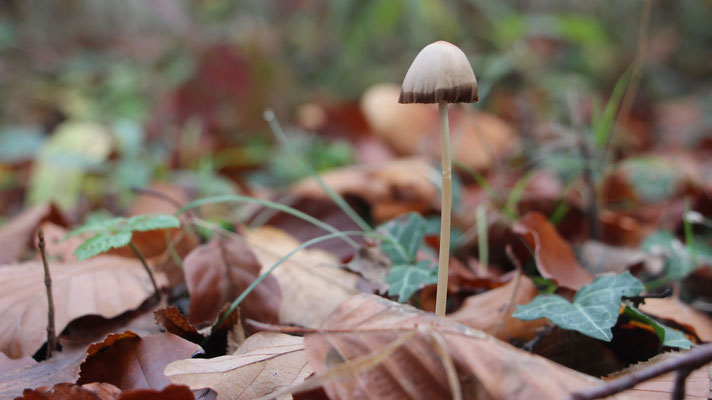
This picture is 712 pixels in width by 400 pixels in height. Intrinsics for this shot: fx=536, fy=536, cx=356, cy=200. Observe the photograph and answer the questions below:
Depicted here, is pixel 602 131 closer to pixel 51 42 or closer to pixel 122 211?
pixel 122 211

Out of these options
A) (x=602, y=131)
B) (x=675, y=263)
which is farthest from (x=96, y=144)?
(x=675, y=263)

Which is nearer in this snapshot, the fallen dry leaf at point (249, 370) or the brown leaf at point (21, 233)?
the fallen dry leaf at point (249, 370)

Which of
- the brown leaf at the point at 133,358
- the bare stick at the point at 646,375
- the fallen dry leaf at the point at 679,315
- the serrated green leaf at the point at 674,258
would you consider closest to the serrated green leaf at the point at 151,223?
the brown leaf at the point at 133,358

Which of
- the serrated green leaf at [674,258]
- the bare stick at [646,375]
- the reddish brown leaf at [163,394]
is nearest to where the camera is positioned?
the bare stick at [646,375]

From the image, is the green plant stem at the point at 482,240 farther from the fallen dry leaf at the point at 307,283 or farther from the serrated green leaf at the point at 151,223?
the serrated green leaf at the point at 151,223

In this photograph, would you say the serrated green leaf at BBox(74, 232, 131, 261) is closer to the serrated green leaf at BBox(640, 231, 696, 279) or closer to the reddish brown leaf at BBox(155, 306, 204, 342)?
the reddish brown leaf at BBox(155, 306, 204, 342)

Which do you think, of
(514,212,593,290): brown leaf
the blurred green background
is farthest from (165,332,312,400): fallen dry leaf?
the blurred green background
